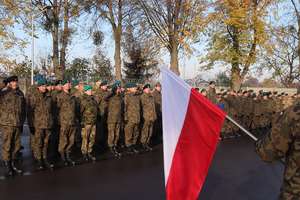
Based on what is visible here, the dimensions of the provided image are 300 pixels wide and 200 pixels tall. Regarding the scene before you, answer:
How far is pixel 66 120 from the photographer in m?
8.52

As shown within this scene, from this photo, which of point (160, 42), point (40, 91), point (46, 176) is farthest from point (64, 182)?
point (160, 42)

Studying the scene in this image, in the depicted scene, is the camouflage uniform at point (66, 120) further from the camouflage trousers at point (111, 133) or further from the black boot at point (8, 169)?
the camouflage trousers at point (111, 133)

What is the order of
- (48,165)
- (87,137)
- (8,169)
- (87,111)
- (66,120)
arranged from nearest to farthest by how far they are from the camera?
1. (8,169)
2. (48,165)
3. (66,120)
4. (87,111)
5. (87,137)

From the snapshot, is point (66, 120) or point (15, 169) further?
point (66, 120)

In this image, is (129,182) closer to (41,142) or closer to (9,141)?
(41,142)

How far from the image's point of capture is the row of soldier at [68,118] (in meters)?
7.74

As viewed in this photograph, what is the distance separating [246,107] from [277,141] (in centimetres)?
1369

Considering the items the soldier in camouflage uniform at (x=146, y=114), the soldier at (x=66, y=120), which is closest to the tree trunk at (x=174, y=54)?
the soldier in camouflage uniform at (x=146, y=114)

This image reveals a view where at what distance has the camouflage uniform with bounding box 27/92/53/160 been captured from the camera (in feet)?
26.6

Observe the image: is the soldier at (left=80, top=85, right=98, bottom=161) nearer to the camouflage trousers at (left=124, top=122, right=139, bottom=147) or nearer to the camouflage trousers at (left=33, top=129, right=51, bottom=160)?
the camouflage trousers at (left=33, top=129, right=51, bottom=160)

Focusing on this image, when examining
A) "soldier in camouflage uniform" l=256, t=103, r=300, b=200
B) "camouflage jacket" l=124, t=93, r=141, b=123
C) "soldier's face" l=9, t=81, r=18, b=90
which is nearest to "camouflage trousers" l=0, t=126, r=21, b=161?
"soldier's face" l=9, t=81, r=18, b=90

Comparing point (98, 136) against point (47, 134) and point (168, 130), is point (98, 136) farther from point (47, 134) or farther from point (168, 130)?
point (168, 130)

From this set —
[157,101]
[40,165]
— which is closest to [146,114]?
[157,101]

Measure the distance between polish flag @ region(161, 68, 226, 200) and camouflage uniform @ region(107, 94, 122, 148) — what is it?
6.23 m
